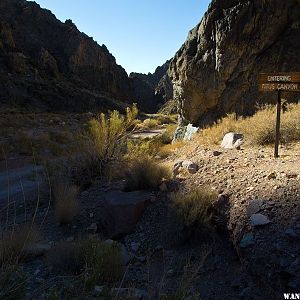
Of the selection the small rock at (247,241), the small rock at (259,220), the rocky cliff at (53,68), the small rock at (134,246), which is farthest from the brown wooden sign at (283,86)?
the rocky cliff at (53,68)

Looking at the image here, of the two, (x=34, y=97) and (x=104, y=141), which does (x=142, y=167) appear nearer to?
(x=104, y=141)

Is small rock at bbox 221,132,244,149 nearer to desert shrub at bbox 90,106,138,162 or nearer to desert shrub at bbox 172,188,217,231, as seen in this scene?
desert shrub at bbox 90,106,138,162

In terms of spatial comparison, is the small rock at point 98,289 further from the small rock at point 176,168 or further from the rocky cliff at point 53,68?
the rocky cliff at point 53,68

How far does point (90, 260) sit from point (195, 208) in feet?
6.13

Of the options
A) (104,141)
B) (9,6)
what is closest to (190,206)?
(104,141)

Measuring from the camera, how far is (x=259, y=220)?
5.10 m

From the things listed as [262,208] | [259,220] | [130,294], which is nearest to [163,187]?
[262,208]

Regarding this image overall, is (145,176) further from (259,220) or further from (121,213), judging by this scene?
(259,220)

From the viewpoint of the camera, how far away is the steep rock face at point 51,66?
49375 millimetres

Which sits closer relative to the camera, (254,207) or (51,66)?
(254,207)

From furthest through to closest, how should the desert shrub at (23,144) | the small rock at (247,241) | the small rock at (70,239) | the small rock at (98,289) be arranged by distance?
the desert shrub at (23,144)
the small rock at (70,239)
the small rock at (247,241)
the small rock at (98,289)

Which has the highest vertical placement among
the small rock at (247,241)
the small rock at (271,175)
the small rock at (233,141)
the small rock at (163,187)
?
the small rock at (233,141)

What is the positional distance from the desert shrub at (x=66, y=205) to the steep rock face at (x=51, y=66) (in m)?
39.6

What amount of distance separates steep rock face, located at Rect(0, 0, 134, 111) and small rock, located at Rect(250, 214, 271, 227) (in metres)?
42.7
